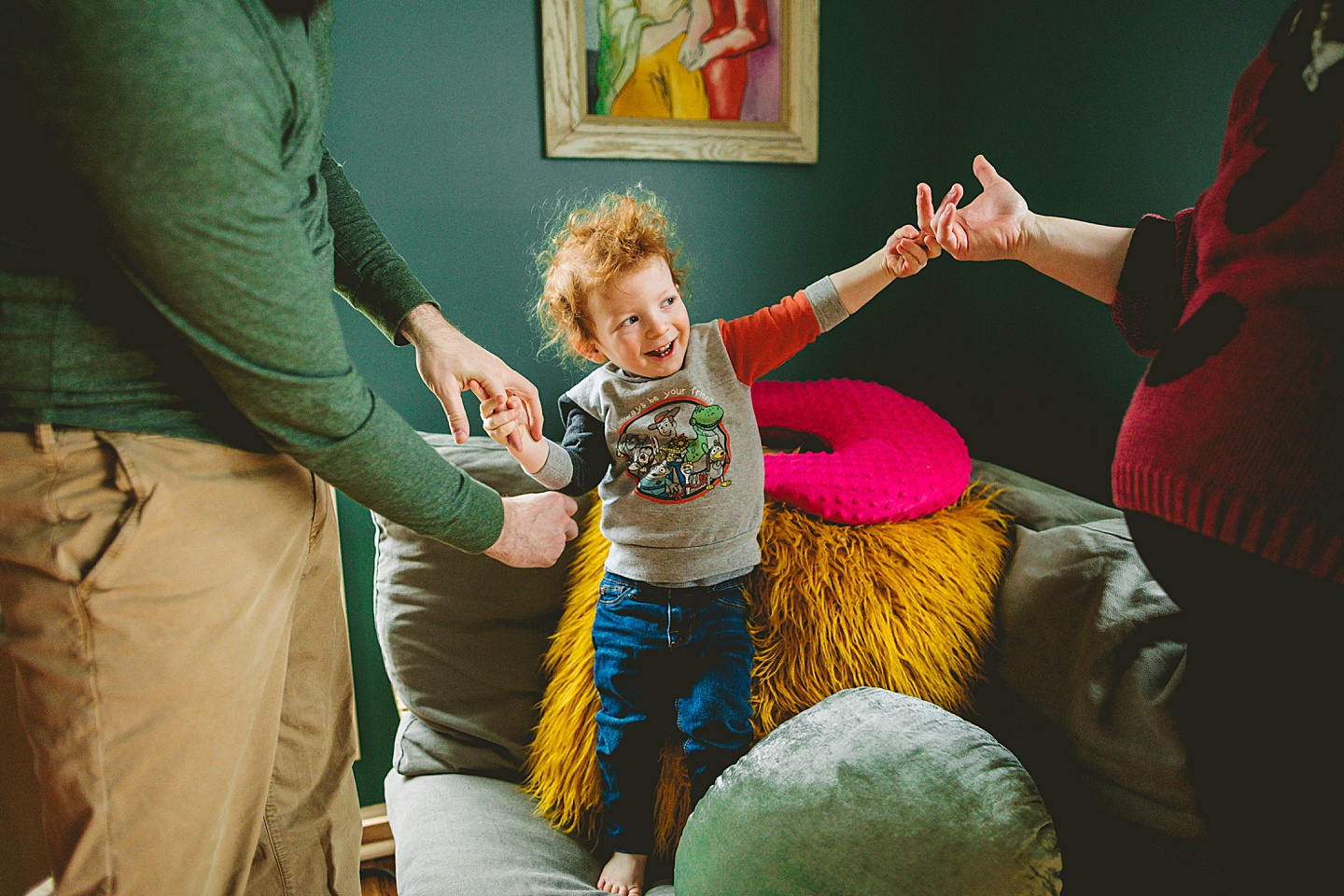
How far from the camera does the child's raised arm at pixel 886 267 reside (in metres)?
1.21

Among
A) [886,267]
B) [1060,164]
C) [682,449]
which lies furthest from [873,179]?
[682,449]

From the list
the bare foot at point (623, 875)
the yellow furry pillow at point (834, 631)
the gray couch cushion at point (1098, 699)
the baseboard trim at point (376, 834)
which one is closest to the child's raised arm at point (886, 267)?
the yellow furry pillow at point (834, 631)

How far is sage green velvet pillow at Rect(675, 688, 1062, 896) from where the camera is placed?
880 millimetres

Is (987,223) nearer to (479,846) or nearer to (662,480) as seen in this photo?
(662,480)

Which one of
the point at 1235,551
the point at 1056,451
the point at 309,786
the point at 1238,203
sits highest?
the point at 1238,203

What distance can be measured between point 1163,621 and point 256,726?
3.64 feet

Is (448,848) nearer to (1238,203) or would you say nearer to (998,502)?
(998,502)

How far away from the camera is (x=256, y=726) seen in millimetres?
804

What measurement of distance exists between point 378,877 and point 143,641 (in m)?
1.50

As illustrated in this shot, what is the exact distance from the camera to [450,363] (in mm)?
1042

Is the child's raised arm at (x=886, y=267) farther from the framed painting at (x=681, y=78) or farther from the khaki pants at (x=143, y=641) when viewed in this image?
the khaki pants at (x=143, y=641)

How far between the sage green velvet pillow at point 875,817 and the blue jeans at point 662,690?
0.45 feet

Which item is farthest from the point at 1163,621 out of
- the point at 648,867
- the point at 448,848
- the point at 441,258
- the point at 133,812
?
the point at 441,258

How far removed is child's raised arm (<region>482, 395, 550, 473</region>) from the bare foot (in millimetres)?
629
